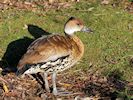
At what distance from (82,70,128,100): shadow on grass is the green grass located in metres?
0.10

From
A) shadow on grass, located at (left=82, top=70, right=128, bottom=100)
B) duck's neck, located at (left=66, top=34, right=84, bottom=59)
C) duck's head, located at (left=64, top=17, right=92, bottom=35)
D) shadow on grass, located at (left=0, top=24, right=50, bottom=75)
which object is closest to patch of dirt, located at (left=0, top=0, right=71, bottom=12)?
shadow on grass, located at (left=0, top=24, right=50, bottom=75)

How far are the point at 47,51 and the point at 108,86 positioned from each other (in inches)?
45.3

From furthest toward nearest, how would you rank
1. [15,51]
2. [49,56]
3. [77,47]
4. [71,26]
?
[15,51]
[71,26]
[77,47]
[49,56]

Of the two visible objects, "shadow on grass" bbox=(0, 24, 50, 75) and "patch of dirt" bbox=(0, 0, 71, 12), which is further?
"patch of dirt" bbox=(0, 0, 71, 12)

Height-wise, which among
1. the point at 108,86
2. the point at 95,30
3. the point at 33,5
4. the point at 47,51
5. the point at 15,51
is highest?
the point at 33,5

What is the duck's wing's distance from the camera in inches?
265

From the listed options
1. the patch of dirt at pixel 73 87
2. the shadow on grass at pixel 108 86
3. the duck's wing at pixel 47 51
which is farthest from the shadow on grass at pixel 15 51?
the shadow on grass at pixel 108 86

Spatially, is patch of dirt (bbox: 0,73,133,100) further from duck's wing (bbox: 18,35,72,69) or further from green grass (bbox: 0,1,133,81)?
duck's wing (bbox: 18,35,72,69)

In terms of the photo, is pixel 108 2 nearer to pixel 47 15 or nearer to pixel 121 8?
pixel 121 8

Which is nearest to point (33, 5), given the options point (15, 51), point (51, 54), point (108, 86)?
point (15, 51)

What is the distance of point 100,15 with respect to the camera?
31.0 ft

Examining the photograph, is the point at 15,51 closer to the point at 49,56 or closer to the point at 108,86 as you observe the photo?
the point at 49,56

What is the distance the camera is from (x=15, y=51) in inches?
324

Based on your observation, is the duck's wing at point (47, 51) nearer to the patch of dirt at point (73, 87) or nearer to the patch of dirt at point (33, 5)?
the patch of dirt at point (73, 87)
